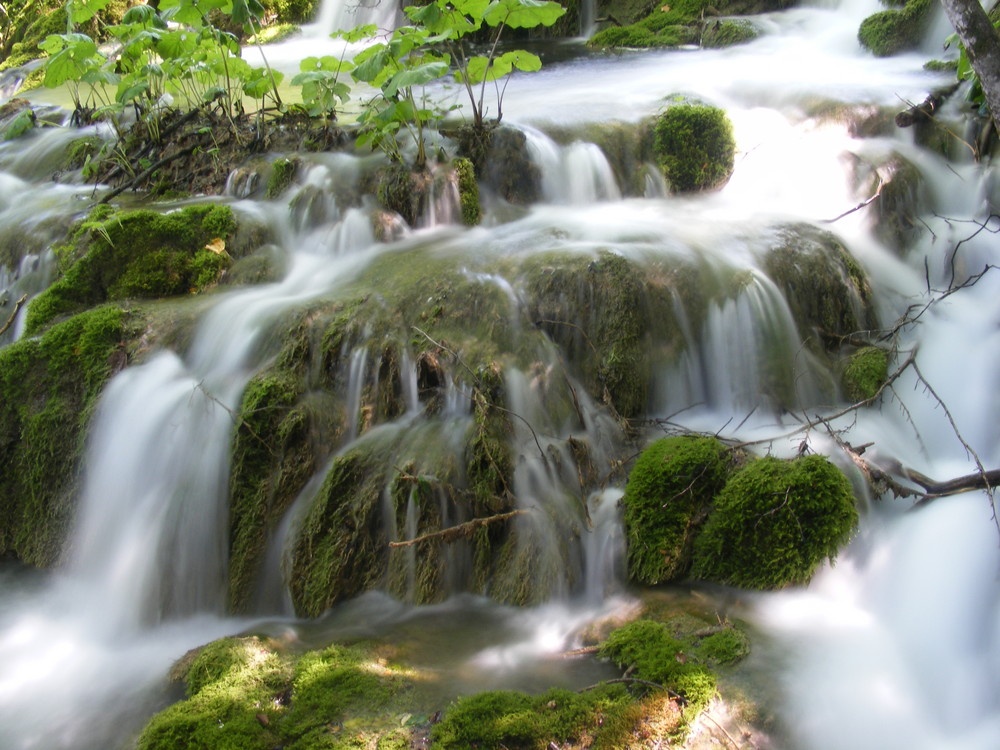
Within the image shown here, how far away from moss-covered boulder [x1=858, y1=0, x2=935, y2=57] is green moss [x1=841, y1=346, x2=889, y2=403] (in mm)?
6581

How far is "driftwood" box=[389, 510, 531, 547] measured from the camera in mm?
3731

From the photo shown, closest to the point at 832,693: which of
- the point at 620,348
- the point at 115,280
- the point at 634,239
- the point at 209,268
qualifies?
the point at 620,348

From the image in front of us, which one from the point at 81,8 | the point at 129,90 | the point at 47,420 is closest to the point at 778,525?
the point at 47,420

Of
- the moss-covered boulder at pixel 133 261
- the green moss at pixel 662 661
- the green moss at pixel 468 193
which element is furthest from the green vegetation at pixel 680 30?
the green moss at pixel 662 661

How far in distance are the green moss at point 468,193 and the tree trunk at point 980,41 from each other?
148 inches

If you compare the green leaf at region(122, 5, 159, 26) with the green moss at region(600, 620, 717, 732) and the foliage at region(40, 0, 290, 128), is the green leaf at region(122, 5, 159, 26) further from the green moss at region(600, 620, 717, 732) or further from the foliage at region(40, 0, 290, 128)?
the green moss at region(600, 620, 717, 732)

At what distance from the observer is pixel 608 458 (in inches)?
168

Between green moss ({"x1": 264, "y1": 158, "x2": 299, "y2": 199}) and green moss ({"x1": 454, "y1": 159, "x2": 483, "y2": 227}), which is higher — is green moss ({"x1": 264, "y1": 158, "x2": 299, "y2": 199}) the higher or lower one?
the higher one

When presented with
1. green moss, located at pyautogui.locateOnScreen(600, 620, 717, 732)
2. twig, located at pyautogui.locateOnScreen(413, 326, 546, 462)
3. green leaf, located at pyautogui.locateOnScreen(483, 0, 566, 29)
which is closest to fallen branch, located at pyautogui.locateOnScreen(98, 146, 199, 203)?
green leaf, located at pyautogui.locateOnScreen(483, 0, 566, 29)

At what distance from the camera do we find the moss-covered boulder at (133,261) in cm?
552

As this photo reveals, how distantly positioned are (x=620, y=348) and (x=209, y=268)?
132 inches

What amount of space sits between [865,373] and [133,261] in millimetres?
5524

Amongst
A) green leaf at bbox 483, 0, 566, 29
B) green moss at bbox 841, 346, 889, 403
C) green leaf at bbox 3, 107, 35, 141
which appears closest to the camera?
green moss at bbox 841, 346, 889, 403

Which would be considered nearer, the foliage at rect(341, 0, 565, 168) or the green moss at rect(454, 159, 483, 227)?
the foliage at rect(341, 0, 565, 168)
